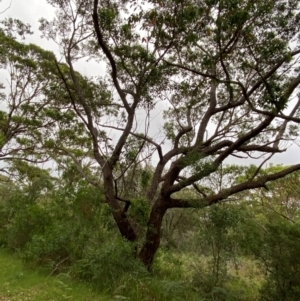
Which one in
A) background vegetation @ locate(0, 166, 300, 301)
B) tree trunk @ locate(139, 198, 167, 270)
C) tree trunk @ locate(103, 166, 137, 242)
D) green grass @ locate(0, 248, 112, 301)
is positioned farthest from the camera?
tree trunk @ locate(103, 166, 137, 242)

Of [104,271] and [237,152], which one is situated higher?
[237,152]

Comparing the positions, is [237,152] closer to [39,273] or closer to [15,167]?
[39,273]

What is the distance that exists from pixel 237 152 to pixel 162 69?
9.63ft

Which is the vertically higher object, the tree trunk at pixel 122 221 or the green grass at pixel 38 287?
the tree trunk at pixel 122 221

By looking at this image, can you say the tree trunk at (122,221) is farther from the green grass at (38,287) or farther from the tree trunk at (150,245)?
the green grass at (38,287)

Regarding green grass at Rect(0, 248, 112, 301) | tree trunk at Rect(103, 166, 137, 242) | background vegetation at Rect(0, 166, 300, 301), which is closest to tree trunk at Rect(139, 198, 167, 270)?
background vegetation at Rect(0, 166, 300, 301)

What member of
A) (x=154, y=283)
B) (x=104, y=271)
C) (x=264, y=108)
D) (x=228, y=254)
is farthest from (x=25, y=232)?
(x=264, y=108)

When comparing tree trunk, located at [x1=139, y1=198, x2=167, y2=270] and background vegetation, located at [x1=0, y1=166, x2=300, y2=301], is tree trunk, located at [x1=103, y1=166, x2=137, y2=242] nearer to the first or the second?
background vegetation, located at [x1=0, y1=166, x2=300, y2=301]

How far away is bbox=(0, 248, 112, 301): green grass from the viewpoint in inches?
210

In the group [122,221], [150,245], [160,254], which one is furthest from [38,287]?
[160,254]

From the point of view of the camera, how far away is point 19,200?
10.7 m

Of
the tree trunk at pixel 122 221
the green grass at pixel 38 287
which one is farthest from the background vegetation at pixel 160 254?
the tree trunk at pixel 122 221

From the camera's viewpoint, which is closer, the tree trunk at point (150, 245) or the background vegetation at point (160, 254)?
the background vegetation at point (160, 254)

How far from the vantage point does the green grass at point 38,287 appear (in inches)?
210
